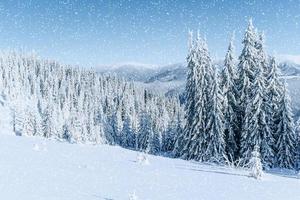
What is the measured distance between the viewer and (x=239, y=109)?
45969 millimetres

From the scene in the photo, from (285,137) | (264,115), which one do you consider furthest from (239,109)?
(285,137)

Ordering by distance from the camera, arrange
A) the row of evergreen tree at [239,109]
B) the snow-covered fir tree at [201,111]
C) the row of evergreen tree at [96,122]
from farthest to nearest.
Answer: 1. the row of evergreen tree at [96,122]
2. the snow-covered fir tree at [201,111]
3. the row of evergreen tree at [239,109]

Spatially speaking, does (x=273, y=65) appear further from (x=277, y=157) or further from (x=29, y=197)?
(x=29, y=197)

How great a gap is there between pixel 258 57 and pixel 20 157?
117 feet

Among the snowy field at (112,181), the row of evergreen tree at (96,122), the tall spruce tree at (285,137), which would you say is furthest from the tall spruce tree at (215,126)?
the snowy field at (112,181)

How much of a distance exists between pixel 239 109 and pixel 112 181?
3614 cm

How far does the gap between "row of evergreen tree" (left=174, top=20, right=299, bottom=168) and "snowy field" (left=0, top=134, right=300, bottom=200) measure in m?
27.4

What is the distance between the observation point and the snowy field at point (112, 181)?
9766 mm

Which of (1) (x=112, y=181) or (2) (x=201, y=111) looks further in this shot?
(2) (x=201, y=111)

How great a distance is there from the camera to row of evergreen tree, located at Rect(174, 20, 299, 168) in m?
42.4

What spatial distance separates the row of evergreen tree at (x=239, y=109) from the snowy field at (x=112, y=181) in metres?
27.4

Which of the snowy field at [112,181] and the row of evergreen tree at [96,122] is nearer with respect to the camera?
the snowy field at [112,181]

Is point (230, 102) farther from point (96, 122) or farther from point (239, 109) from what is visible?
point (96, 122)

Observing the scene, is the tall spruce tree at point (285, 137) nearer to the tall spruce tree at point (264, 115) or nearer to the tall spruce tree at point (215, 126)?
the tall spruce tree at point (264, 115)
